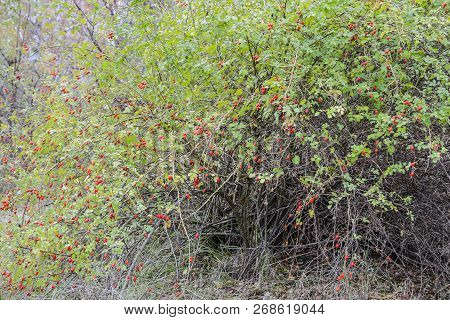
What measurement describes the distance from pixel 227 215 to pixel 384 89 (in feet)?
5.73

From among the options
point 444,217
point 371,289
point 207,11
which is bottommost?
point 371,289

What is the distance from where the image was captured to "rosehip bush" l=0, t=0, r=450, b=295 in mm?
3285

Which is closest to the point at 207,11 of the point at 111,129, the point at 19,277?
the point at 111,129

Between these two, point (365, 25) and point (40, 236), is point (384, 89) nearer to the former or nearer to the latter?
point (365, 25)

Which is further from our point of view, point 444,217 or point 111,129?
point 444,217

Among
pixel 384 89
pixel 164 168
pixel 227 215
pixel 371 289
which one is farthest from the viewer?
pixel 227 215

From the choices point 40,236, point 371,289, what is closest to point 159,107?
point 40,236

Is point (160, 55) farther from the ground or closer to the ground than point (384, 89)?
farther from the ground

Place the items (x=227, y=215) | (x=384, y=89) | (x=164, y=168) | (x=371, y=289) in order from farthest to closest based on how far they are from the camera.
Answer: (x=227, y=215) < (x=371, y=289) < (x=164, y=168) < (x=384, y=89)

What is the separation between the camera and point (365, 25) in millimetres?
3320

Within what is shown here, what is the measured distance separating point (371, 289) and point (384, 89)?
146 centimetres

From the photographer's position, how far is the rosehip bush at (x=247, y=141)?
10.8 ft

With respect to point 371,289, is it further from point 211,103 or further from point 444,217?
point 211,103

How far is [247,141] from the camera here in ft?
11.5
